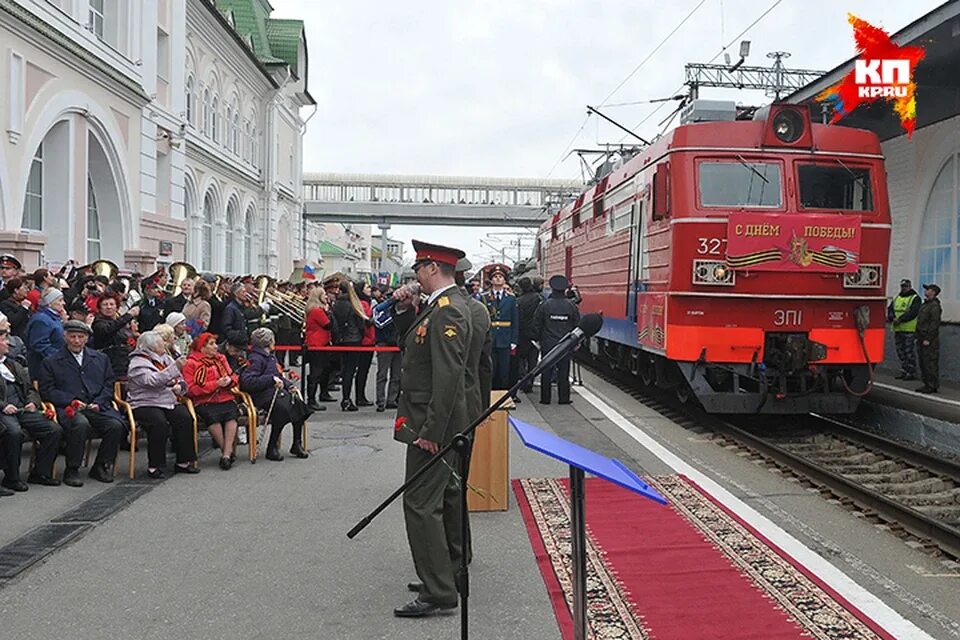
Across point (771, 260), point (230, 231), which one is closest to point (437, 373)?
point (771, 260)

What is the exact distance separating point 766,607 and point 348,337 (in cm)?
839

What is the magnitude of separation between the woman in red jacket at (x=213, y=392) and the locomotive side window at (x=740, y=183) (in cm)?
542

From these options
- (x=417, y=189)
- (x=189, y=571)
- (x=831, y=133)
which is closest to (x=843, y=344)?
(x=831, y=133)

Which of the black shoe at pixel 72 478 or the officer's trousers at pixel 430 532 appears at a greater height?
the officer's trousers at pixel 430 532

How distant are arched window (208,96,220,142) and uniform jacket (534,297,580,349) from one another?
57.1 ft

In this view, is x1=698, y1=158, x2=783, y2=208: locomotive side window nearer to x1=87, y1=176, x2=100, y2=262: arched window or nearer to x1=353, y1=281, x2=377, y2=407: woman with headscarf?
x1=353, y1=281, x2=377, y2=407: woman with headscarf

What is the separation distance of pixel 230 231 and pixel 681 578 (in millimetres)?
27226

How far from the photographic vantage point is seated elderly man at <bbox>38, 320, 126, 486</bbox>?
25.8ft

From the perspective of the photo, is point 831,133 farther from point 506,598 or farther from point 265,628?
point 265,628

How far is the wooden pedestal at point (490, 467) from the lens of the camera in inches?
271

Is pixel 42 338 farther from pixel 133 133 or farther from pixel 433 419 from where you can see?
pixel 133 133

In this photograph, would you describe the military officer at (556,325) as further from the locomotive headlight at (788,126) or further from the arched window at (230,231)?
the arched window at (230,231)

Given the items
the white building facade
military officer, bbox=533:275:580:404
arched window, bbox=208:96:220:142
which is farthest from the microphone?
arched window, bbox=208:96:220:142

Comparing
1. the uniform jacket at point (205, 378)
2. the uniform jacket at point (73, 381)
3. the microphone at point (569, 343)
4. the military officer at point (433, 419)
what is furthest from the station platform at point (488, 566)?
the microphone at point (569, 343)
